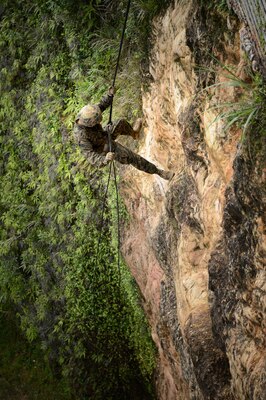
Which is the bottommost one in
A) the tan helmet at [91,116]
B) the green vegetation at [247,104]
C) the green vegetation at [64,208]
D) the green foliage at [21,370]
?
the green foliage at [21,370]

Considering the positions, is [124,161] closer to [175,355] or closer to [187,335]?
[187,335]

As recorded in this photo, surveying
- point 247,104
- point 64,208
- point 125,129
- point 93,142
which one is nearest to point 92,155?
point 93,142

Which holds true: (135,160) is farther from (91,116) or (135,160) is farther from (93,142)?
(91,116)

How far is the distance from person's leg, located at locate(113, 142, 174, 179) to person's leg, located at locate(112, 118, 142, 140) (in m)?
0.25

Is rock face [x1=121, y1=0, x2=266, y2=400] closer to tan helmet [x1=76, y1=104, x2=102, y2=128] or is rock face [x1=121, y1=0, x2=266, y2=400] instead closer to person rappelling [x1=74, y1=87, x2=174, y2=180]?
person rappelling [x1=74, y1=87, x2=174, y2=180]

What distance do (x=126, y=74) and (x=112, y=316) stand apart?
13.5 ft

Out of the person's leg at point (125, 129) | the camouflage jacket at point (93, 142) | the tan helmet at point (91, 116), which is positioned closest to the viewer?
the tan helmet at point (91, 116)

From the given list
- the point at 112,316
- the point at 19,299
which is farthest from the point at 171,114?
the point at 19,299

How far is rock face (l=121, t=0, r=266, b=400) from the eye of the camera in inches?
179

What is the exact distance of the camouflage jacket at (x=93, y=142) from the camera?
6.26m

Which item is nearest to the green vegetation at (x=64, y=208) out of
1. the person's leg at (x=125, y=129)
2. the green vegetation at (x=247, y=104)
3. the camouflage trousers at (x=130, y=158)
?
the person's leg at (x=125, y=129)

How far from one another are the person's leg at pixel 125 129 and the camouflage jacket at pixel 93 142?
243 mm

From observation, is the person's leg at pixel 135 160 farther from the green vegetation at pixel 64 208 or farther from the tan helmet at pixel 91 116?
the green vegetation at pixel 64 208

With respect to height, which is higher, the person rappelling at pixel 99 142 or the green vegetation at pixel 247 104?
the green vegetation at pixel 247 104
